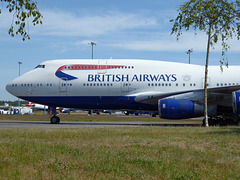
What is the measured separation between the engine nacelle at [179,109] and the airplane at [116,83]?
1.36m

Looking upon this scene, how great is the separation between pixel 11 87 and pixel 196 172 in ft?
70.6

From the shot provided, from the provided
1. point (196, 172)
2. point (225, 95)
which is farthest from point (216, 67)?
point (196, 172)

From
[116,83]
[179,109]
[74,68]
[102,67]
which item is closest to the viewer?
[179,109]

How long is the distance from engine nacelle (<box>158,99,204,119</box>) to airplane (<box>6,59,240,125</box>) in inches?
53.4

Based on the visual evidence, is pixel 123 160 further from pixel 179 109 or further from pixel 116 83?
pixel 116 83

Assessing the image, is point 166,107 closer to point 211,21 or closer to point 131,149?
point 211,21

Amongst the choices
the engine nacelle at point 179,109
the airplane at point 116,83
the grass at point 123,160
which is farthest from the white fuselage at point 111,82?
the grass at point 123,160

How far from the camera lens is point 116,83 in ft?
76.7

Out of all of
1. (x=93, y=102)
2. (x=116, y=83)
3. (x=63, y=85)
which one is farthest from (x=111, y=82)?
(x=63, y=85)

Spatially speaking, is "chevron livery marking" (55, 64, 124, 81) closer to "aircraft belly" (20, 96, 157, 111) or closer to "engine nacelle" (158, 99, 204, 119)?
"aircraft belly" (20, 96, 157, 111)

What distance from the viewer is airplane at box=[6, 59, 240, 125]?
23.0 metres

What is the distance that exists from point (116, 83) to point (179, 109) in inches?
218

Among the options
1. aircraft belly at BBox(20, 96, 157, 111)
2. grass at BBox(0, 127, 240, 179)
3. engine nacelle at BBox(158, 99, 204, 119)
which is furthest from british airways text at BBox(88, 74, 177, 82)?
grass at BBox(0, 127, 240, 179)

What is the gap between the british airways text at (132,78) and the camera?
23188 mm
